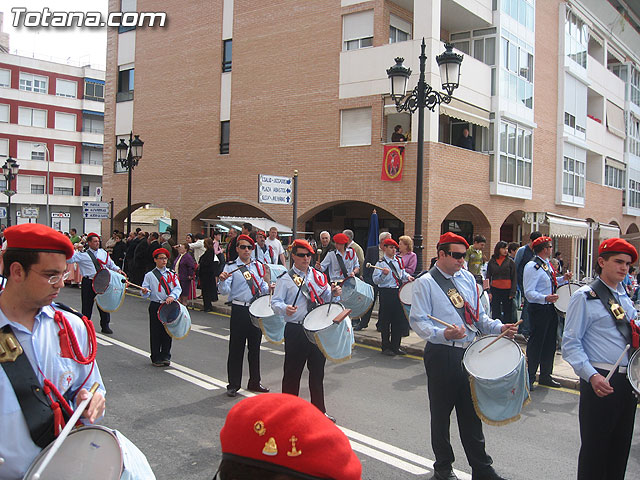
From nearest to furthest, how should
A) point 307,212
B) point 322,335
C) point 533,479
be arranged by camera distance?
point 533,479, point 322,335, point 307,212

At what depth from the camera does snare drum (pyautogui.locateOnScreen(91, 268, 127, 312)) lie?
9.82m

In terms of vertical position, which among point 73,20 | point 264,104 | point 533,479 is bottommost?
point 533,479

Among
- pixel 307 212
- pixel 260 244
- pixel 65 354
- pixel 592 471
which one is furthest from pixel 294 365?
pixel 307 212

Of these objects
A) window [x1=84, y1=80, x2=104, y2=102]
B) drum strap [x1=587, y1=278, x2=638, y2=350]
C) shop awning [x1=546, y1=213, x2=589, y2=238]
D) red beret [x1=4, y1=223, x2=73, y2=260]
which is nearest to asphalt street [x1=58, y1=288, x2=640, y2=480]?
drum strap [x1=587, y1=278, x2=638, y2=350]

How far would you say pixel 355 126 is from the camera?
1958 cm

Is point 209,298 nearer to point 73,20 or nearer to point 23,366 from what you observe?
point 23,366

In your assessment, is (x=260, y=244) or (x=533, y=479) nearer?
(x=533, y=479)

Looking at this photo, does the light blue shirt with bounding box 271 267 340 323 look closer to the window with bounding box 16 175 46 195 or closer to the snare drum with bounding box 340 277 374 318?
the snare drum with bounding box 340 277 374 318

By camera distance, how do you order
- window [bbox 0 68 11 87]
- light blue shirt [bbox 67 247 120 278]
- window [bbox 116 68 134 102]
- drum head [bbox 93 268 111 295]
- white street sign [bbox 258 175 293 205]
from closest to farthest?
1. drum head [bbox 93 268 111 295]
2. light blue shirt [bbox 67 247 120 278]
3. white street sign [bbox 258 175 293 205]
4. window [bbox 116 68 134 102]
5. window [bbox 0 68 11 87]

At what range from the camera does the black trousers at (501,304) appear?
11.5 m

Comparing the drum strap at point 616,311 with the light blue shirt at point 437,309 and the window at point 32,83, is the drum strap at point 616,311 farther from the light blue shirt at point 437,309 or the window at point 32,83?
the window at point 32,83

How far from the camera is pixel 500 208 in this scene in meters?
21.2

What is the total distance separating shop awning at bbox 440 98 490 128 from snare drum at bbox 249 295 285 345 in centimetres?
1271

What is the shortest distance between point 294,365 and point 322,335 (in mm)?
566
